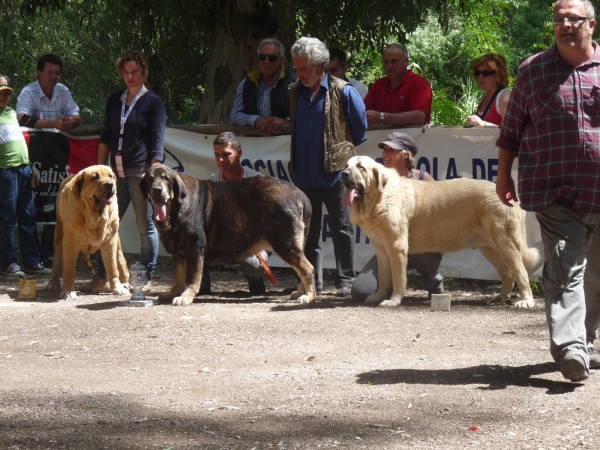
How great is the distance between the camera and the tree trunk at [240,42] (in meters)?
12.2

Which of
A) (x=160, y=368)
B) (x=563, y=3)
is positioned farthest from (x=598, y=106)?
(x=160, y=368)

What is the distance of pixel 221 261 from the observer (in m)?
8.75

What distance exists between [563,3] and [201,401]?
2858 mm

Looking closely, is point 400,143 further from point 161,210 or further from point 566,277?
point 566,277

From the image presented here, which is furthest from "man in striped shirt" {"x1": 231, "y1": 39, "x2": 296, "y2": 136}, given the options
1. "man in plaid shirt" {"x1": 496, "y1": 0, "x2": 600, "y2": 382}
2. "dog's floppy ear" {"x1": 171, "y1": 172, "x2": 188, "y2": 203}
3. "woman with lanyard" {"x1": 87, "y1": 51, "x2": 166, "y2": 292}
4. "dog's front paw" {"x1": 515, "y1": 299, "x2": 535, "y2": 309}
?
"man in plaid shirt" {"x1": 496, "y1": 0, "x2": 600, "y2": 382}

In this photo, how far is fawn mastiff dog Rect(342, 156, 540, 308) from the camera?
8.04 metres

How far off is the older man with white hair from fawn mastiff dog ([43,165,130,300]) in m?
1.80

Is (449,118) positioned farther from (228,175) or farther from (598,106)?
(598,106)

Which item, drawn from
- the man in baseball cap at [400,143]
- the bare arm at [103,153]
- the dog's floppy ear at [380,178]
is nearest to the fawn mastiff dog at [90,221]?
the bare arm at [103,153]

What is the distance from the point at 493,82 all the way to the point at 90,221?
416 cm

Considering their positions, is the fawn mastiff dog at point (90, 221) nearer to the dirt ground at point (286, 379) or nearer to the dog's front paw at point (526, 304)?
the dirt ground at point (286, 379)

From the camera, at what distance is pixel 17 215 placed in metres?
11.2

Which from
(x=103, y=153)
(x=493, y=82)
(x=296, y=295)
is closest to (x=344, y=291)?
(x=296, y=295)

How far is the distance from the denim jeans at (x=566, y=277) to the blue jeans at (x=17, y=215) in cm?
750
